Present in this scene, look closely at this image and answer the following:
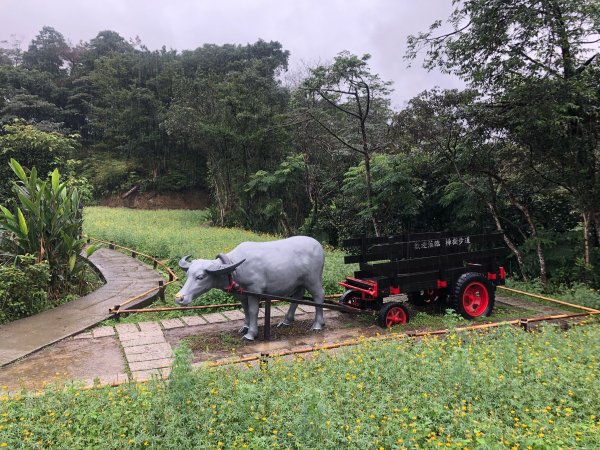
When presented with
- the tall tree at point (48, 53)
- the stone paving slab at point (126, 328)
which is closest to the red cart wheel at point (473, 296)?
the stone paving slab at point (126, 328)

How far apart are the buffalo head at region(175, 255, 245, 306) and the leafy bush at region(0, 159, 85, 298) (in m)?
3.36

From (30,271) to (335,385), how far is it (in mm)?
5564

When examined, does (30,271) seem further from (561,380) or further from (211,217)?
(211,217)

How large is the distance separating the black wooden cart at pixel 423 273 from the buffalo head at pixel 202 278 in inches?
72.2

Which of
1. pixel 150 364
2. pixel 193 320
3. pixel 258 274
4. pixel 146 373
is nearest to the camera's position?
pixel 146 373

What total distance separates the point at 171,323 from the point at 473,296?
488 centimetres

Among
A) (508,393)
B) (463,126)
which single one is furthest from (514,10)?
(508,393)

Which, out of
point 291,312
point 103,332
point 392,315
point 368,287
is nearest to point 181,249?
point 103,332

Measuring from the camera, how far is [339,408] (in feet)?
12.1

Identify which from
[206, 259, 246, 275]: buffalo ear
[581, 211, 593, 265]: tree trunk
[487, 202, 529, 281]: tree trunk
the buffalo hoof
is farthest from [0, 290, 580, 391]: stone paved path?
[487, 202, 529, 281]: tree trunk

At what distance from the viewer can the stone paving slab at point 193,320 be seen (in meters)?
6.85

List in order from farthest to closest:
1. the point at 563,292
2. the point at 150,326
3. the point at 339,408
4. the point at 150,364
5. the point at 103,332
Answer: the point at 563,292 < the point at 150,326 < the point at 103,332 < the point at 150,364 < the point at 339,408

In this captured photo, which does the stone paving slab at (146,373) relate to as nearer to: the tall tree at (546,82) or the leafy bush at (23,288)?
the leafy bush at (23,288)

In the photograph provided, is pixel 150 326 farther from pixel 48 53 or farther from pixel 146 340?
pixel 48 53
